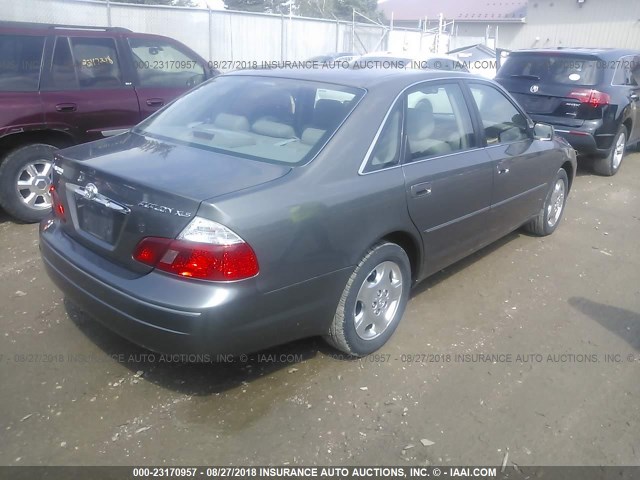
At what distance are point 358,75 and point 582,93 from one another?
5.10 metres

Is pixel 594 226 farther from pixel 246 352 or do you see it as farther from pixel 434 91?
pixel 246 352

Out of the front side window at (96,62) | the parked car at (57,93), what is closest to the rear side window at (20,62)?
the parked car at (57,93)

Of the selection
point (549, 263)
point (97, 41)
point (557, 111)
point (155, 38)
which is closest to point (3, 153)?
point (97, 41)

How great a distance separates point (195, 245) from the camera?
8.14 ft

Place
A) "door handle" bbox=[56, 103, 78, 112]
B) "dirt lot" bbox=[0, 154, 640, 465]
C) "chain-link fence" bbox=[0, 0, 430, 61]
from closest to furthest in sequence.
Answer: "dirt lot" bbox=[0, 154, 640, 465]
"door handle" bbox=[56, 103, 78, 112]
"chain-link fence" bbox=[0, 0, 430, 61]

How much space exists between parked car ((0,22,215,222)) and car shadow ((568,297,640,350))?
4631 mm

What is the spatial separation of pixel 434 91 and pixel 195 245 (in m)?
2.09

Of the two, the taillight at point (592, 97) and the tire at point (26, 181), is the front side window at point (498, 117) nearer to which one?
the taillight at point (592, 97)

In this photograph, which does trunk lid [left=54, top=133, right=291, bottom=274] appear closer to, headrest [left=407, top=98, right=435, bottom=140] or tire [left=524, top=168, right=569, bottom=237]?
headrest [left=407, top=98, right=435, bottom=140]

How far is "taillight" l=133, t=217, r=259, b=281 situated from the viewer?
2475mm

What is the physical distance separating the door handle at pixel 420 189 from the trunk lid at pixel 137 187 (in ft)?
2.85

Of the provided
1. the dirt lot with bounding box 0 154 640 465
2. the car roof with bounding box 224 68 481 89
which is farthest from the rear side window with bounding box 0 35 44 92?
the car roof with bounding box 224 68 481 89

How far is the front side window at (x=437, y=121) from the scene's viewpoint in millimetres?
3502

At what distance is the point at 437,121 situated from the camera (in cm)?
374
